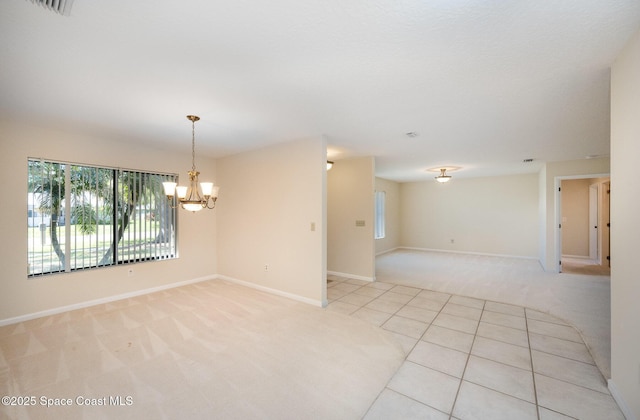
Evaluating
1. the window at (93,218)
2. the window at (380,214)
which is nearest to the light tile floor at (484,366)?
the window at (93,218)

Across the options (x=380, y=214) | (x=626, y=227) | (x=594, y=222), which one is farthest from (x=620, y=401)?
(x=594, y=222)

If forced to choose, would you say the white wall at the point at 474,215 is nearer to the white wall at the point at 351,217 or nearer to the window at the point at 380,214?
the window at the point at 380,214

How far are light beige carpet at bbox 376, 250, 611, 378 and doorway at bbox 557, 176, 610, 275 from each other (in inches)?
60.3

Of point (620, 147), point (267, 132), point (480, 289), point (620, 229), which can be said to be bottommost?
point (480, 289)

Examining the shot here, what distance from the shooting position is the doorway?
270 inches

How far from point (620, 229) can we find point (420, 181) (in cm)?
790

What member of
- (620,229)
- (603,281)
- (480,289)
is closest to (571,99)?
(620,229)

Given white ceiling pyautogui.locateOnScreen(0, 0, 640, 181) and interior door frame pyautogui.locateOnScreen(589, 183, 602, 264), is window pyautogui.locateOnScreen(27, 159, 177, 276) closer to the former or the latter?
white ceiling pyautogui.locateOnScreen(0, 0, 640, 181)

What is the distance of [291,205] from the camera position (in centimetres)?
433

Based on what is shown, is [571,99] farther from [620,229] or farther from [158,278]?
[158,278]

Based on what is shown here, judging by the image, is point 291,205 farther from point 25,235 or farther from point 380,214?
point 380,214

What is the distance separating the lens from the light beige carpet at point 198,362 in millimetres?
1951

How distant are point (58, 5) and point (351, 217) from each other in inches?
195

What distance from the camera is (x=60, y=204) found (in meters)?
3.77
